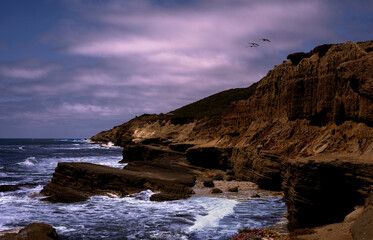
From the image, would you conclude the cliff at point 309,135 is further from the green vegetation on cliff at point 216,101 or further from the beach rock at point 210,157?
the green vegetation on cliff at point 216,101

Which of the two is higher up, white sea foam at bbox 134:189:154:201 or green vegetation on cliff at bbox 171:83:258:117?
green vegetation on cliff at bbox 171:83:258:117

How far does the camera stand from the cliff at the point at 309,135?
37.7 ft

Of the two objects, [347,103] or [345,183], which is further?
[347,103]

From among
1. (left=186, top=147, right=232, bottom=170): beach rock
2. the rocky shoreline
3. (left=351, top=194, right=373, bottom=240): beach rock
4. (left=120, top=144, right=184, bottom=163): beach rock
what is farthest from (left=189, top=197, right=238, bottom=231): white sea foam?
(left=120, top=144, right=184, bottom=163): beach rock

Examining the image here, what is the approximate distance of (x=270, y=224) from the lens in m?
13.7

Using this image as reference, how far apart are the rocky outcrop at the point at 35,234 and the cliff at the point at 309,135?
9483 mm

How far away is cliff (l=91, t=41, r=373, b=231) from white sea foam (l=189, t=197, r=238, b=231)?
3380 millimetres

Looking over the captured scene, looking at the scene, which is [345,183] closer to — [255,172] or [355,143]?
[355,143]

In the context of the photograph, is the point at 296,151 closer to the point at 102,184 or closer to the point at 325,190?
the point at 325,190

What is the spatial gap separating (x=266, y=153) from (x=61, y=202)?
13449 millimetres

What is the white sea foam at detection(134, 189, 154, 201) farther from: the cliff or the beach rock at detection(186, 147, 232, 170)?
the beach rock at detection(186, 147, 232, 170)

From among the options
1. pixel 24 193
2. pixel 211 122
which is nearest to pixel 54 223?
pixel 24 193

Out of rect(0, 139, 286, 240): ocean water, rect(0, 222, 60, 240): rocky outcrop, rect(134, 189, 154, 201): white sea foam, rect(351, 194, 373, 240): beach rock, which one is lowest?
rect(0, 139, 286, 240): ocean water

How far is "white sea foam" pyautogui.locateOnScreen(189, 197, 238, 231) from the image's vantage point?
14203 mm
